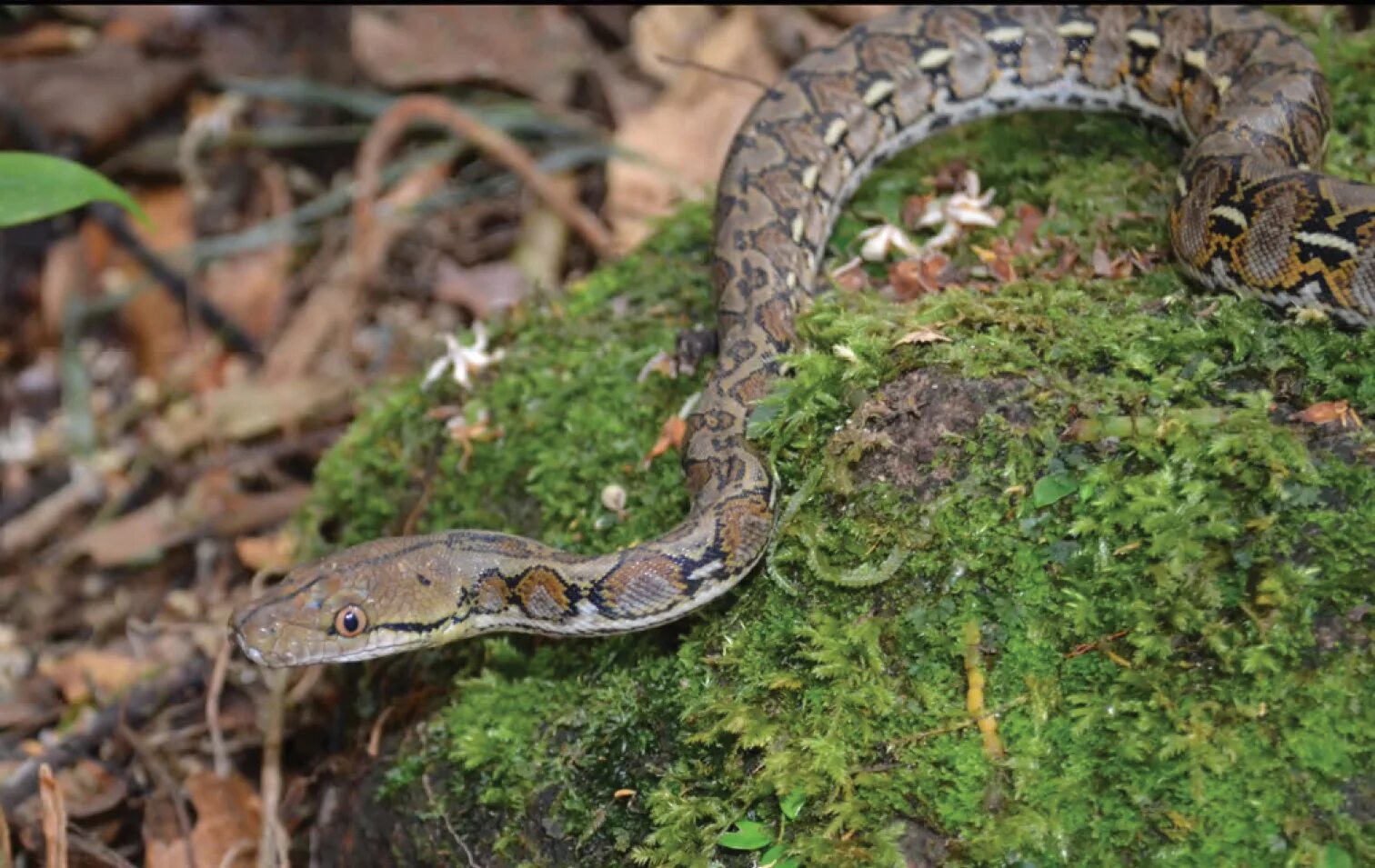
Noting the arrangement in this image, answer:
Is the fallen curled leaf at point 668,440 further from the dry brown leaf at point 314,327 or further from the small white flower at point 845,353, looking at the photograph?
the dry brown leaf at point 314,327

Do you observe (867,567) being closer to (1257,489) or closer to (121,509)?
(1257,489)

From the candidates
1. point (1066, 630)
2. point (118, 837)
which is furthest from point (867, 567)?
point (118, 837)

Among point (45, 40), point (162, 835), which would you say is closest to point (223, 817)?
point (162, 835)

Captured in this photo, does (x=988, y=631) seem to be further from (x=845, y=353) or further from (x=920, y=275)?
(x=920, y=275)

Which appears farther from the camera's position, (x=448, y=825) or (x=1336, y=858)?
(x=448, y=825)

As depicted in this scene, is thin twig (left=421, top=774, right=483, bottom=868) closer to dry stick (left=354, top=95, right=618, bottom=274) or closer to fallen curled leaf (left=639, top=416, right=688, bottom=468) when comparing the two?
fallen curled leaf (left=639, top=416, right=688, bottom=468)
